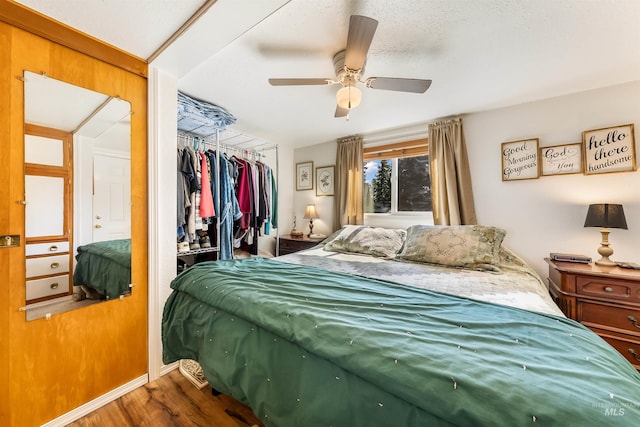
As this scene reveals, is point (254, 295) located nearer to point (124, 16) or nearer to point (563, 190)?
point (124, 16)

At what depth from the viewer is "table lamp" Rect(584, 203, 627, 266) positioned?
187 cm

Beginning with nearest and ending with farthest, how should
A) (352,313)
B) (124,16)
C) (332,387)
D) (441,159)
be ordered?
(332,387) < (352,313) < (124,16) < (441,159)

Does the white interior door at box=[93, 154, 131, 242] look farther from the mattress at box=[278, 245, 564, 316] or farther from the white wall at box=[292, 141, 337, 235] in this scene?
the white wall at box=[292, 141, 337, 235]

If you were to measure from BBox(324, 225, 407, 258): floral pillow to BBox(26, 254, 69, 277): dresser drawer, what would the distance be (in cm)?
199

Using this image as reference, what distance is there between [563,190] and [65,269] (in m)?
3.85

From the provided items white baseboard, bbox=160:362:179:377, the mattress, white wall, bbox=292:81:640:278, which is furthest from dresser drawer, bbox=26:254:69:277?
white wall, bbox=292:81:640:278

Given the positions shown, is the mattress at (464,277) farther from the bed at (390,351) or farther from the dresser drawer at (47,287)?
the dresser drawer at (47,287)

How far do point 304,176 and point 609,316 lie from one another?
3561 millimetres

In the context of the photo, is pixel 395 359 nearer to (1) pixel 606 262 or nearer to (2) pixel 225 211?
(2) pixel 225 211

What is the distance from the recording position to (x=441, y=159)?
110 inches

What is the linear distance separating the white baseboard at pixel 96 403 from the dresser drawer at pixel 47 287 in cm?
67

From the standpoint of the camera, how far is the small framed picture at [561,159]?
7.27 ft

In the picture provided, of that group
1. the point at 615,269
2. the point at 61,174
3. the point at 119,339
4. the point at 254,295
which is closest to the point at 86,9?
the point at 61,174

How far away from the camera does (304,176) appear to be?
4.12 metres
